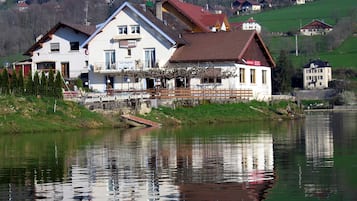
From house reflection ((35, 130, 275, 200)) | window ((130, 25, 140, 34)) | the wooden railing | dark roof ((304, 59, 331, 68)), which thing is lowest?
house reflection ((35, 130, 275, 200))

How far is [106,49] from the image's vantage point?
2435 inches

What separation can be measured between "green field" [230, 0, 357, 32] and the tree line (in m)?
97.0

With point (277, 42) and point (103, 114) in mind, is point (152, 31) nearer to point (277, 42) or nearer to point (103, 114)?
point (103, 114)

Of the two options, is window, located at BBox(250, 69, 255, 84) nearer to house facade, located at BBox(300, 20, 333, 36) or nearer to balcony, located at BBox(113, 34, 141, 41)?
balcony, located at BBox(113, 34, 141, 41)

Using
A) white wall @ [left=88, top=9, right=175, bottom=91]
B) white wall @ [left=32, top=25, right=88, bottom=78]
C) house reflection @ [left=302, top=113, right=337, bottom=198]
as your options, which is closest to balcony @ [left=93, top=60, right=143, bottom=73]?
white wall @ [left=88, top=9, right=175, bottom=91]

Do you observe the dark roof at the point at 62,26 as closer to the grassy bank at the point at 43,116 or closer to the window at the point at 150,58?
the window at the point at 150,58

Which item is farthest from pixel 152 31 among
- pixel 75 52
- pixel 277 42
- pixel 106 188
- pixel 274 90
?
pixel 277 42

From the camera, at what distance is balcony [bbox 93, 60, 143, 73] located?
60.7 metres

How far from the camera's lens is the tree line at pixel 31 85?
45875mm

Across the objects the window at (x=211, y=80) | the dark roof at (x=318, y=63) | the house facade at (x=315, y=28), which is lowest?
the window at (x=211, y=80)

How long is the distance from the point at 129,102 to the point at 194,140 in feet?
50.3

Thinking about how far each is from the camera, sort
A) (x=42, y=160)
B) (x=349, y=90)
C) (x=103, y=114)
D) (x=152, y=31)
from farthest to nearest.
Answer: (x=349, y=90) → (x=152, y=31) → (x=103, y=114) → (x=42, y=160)

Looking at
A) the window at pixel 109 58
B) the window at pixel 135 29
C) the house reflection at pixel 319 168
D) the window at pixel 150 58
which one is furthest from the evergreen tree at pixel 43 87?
the house reflection at pixel 319 168

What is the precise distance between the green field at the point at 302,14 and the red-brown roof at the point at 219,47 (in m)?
81.7
